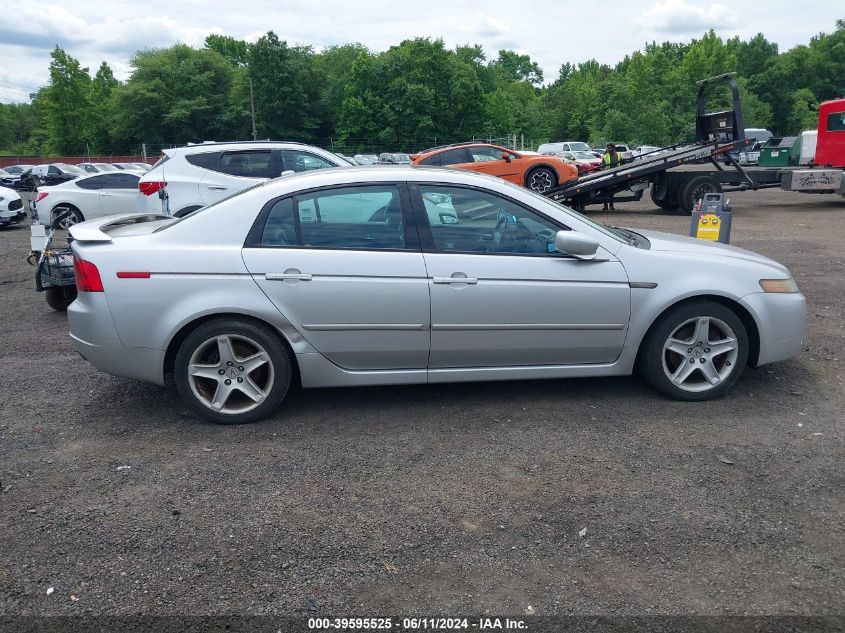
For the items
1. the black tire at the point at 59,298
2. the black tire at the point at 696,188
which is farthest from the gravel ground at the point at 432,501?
the black tire at the point at 696,188

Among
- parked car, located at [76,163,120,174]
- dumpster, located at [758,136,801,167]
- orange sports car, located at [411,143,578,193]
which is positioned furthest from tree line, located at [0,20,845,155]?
orange sports car, located at [411,143,578,193]

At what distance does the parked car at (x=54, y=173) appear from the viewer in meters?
36.9

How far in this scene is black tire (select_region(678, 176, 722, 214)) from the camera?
16.9 m

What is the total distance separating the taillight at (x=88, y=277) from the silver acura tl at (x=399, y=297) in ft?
0.04

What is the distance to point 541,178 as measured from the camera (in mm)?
18203

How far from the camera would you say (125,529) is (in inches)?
134

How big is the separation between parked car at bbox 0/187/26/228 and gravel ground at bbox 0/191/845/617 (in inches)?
584

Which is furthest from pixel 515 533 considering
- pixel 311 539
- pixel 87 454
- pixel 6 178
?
pixel 6 178

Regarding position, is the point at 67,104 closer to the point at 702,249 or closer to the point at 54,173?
the point at 54,173

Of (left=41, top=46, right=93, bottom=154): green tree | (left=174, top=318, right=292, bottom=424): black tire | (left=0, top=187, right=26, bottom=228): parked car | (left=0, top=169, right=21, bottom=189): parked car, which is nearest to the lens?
(left=174, top=318, right=292, bottom=424): black tire

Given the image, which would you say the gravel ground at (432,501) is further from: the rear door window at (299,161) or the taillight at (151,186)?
the rear door window at (299,161)

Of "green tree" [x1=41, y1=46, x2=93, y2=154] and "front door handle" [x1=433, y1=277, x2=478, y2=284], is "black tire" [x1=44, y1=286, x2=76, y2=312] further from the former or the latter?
"green tree" [x1=41, y1=46, x2=93, y2=154]

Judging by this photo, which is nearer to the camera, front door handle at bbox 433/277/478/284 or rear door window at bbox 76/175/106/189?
front door handle at bbox 433/277/478/284

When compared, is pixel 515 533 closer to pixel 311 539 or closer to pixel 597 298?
pixel 311 539
